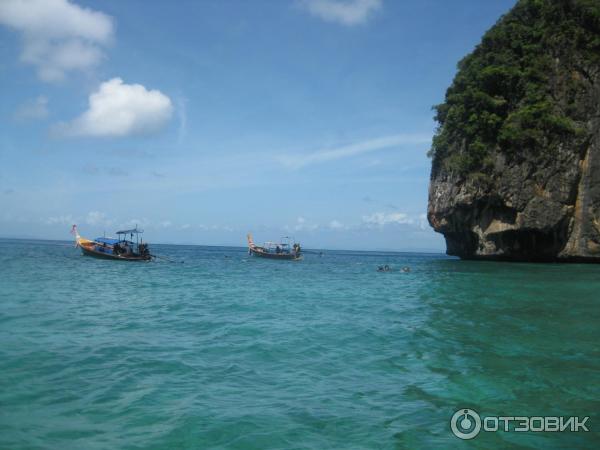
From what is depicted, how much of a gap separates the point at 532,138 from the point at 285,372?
33.2 m

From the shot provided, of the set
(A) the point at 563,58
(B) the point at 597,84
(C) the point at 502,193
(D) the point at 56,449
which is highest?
(A) the point at 563,58

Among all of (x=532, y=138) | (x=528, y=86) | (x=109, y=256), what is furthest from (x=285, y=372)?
(x=528, y=86)

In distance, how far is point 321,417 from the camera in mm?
5789

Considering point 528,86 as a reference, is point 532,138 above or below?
below

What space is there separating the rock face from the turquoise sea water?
21.7 m

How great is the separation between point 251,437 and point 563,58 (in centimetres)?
4025

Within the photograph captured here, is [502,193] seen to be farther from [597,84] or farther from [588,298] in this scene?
[588,298]

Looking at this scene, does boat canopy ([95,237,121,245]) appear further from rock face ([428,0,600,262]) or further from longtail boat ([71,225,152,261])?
rock face ([428,0,600,262])

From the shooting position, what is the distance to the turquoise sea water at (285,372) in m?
5.36

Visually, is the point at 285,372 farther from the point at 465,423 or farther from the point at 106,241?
the point at 106,241

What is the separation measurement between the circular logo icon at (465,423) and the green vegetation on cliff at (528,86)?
32.9 metres

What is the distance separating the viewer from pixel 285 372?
774cm

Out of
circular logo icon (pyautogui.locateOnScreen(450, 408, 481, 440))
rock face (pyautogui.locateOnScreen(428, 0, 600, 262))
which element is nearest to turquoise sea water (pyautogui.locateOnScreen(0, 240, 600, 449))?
circular logo icon (pyautogui.locateOnScreen(450, 408, 481, 440))

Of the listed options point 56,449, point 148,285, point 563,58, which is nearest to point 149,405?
point 56,449
